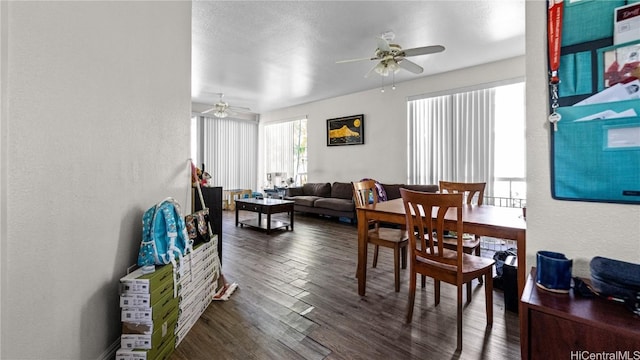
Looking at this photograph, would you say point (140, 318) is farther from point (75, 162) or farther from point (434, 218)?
Result: point (434, 218)

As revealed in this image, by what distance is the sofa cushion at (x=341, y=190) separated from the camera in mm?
5867

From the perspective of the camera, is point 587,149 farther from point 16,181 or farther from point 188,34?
point 188,34

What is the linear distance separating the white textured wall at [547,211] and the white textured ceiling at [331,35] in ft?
6.30

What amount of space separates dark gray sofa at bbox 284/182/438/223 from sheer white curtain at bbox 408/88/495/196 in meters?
0.41

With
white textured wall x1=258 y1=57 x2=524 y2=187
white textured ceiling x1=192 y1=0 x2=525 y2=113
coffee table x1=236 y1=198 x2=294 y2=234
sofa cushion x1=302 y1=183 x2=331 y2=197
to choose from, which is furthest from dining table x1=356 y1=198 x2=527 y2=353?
sofa cushion x1=302 y1=183 x2=331 y2=197

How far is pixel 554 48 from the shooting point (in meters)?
1.09

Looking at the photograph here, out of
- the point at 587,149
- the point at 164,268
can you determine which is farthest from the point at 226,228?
the point at 587,149

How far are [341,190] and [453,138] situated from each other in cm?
246

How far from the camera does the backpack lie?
5.32 feet

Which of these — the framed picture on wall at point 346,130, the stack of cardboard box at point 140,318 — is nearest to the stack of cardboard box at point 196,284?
the stack of cardboard box at point 140,318

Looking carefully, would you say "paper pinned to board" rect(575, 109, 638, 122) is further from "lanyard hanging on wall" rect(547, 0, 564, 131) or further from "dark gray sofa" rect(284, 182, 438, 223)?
"dark gray sofa" rect(284, 182, 438, 223)

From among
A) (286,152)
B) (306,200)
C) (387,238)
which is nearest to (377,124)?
(306,200)

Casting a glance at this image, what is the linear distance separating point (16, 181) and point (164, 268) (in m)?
0.82

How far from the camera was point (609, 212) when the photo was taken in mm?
1017
